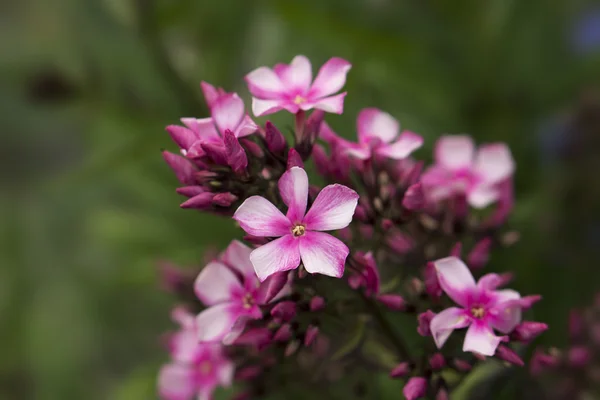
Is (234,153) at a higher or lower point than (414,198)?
higher

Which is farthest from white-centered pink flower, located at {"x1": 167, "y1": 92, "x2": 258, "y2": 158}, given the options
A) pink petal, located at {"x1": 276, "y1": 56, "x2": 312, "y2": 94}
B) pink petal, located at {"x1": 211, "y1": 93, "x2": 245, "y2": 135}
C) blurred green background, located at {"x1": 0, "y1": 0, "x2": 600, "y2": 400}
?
blurred green background, located at {"x1": 0, "y1": 0, "x2": 600, "y2": 400}

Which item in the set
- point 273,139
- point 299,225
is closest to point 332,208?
point 299,225

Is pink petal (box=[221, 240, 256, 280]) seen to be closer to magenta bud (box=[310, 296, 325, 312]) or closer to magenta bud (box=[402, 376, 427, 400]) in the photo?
magenta bud (box=[310, 296, 325, 312])

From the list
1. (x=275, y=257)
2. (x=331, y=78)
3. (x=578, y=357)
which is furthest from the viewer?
(x=578, y=357)

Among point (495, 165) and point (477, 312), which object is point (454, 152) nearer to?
point (495, 165)

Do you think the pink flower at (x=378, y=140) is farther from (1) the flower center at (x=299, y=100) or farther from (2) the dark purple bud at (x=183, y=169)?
(2) the dark purple bud at (x=183, y=169)

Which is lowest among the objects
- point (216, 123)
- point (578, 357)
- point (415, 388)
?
point (578, 357)

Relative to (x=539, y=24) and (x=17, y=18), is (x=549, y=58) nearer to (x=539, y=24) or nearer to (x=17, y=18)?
(x=539, y=24)
